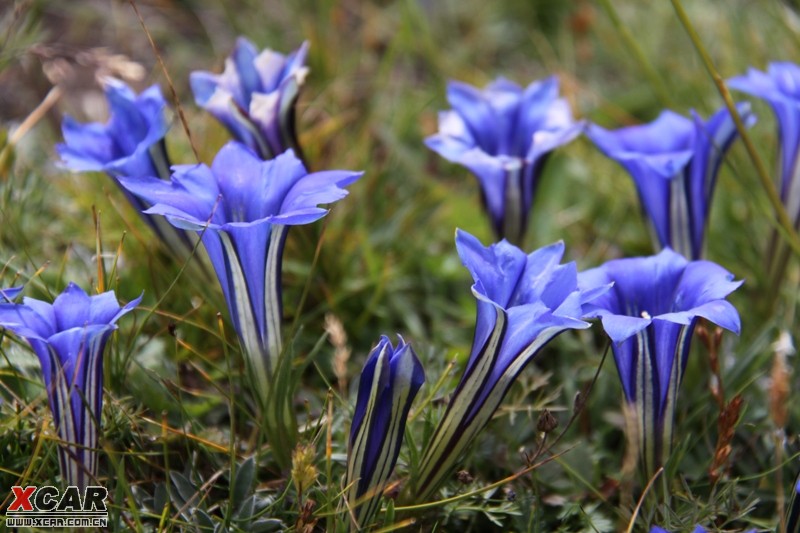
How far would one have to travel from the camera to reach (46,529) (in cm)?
108

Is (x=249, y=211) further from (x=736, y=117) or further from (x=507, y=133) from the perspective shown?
(x=736, y=117)

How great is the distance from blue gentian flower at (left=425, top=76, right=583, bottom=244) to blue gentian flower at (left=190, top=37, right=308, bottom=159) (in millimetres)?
258

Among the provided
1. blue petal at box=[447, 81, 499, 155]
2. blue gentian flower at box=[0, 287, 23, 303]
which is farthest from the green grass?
blue petal at box=[447, 81, 499, 155]

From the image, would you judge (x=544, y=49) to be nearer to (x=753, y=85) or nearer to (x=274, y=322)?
(x=753, y=85)

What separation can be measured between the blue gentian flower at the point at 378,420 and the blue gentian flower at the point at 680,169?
1.87 feet

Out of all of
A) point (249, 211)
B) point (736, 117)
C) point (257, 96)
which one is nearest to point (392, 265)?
point (257, 96)

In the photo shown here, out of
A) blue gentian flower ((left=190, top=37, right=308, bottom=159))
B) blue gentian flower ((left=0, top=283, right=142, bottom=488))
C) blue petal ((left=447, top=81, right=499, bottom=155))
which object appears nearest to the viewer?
blue gentian flower ((left=0, top=283, right=142, bottom=488))

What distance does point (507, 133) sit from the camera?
1530 millimetres

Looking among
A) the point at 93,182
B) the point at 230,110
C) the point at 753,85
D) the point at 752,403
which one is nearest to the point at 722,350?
the point at 752,403

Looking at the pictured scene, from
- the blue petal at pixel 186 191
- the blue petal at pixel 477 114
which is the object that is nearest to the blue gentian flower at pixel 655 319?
the blue petal at pixel 477 114

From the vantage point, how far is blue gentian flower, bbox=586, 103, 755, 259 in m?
1.42

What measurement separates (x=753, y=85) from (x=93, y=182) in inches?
53.6

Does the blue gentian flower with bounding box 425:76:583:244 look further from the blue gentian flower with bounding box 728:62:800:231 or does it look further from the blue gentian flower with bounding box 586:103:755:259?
the blue gentian flower with bounding box 728:62:800:231

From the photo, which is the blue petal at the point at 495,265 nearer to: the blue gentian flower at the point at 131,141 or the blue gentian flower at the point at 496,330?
the blue gentian flower at the point at 496,330
